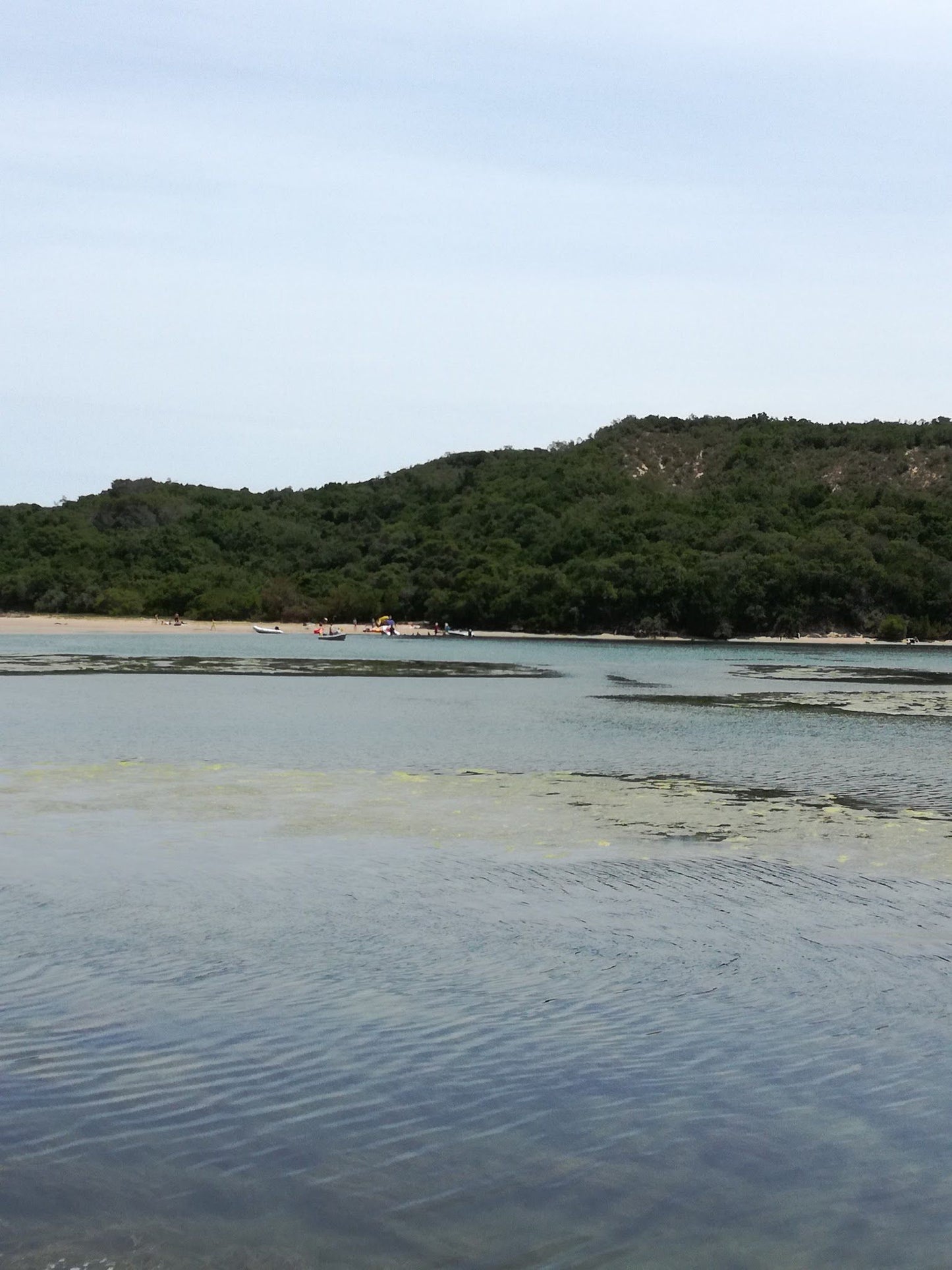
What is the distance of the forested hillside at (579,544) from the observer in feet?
429

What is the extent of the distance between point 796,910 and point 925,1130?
6.10m

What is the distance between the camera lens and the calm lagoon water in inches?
252

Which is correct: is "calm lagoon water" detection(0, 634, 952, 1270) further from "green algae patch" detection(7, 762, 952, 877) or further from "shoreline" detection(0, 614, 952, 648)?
"shoreline" detection(0, 614, 952, 648)

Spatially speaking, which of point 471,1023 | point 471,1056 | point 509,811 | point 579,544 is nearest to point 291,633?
point 579,544

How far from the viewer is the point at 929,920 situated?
13.3 m

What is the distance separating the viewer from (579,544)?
152125mm

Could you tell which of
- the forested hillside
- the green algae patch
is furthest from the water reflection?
the forested hillside

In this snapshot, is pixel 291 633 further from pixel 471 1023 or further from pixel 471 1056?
pixel 471 1056

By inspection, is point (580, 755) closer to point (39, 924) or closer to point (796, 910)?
point (796, 910)

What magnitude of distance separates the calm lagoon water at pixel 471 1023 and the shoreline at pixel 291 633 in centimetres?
10452

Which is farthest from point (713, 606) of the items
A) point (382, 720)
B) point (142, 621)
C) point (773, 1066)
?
point (773, 1066)

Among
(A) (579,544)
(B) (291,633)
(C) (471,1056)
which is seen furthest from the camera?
(A) (579,544)

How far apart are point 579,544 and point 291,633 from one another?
34319 millimetres

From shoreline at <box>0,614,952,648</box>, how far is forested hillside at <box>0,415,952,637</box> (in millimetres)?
1496
